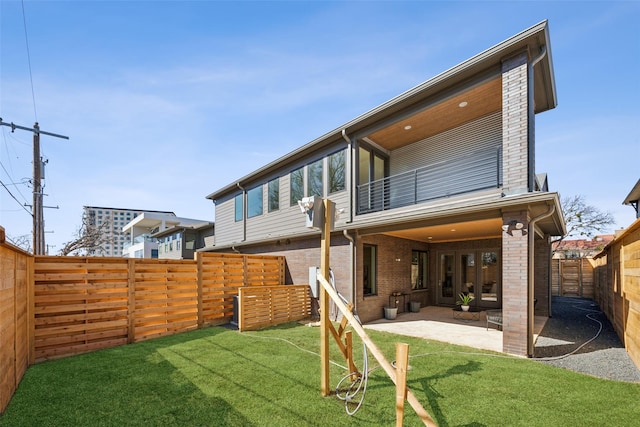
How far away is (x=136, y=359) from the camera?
5773mm

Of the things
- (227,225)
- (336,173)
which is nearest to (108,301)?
(336,173)

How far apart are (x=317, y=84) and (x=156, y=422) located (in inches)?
350

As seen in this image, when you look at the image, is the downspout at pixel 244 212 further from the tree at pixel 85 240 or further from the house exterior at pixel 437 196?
the tree at pixel 85 240

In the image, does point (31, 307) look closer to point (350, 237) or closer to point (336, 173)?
point (350, 237)

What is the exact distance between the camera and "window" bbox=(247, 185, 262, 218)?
14094mm

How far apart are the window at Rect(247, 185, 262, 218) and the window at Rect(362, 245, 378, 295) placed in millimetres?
5992

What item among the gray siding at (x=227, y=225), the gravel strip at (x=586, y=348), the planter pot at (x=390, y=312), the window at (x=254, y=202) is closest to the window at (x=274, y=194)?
the window at (x=254, y=202)

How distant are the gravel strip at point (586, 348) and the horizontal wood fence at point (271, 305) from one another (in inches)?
256

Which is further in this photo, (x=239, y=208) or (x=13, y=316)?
(x=239, y=208)

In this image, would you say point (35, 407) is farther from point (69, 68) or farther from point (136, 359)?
point (69, 68)

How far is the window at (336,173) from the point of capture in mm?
10469

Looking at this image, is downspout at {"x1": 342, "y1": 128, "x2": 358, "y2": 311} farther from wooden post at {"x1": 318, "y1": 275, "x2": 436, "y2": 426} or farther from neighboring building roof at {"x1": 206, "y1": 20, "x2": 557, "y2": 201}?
wooden post at {"x1": 318, "y1": 275, "x2": 436, "y2": 426}

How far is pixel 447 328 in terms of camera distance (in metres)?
8.50

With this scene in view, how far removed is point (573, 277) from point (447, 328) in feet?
41.9
